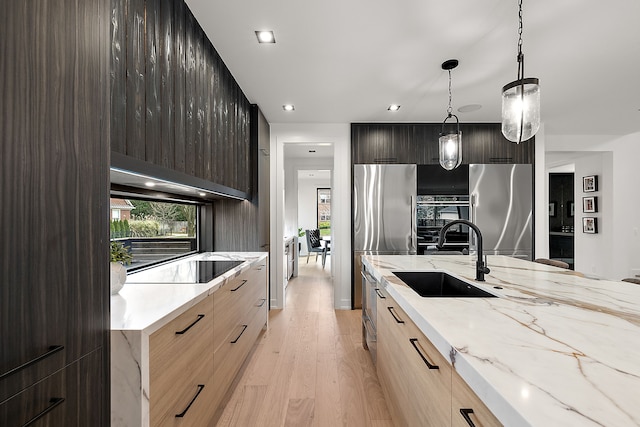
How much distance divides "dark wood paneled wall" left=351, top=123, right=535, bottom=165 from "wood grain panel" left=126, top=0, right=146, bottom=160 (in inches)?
120

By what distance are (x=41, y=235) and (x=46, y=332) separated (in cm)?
24

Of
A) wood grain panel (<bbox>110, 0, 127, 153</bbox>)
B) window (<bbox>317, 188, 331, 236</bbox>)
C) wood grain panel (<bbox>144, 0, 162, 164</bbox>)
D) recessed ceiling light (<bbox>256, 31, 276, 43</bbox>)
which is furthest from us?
window (<bbox>317, 188, 331, 236</bbox>)

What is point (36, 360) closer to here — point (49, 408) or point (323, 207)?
point (49, 408)

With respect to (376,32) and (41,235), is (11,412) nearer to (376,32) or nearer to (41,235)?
(41,235)

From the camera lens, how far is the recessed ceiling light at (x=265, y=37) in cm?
215

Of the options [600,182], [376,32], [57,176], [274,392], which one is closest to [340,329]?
[274,392]

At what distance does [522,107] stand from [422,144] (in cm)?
256

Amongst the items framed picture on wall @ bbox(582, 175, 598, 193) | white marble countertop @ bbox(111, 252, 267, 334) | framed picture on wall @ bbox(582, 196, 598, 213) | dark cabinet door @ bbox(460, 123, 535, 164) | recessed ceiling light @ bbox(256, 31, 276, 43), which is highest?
recessed ceiling light @ bbox(256, 31, 276, 43)

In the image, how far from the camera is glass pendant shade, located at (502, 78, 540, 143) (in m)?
1.65

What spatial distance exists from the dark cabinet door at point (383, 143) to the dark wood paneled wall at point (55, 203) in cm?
342

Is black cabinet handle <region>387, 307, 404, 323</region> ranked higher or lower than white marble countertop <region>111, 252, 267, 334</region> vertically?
lower

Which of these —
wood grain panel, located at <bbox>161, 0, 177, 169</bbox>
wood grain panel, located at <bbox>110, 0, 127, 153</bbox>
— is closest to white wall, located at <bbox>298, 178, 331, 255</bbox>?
wood grain panel, located at <bbox>161, 0, 177, 169</bbox>

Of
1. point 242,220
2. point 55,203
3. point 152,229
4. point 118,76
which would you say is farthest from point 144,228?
point 55,203

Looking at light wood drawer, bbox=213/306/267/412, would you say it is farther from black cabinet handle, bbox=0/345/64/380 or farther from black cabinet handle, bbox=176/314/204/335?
black cabinet handle, bbox=0/345/64/380
